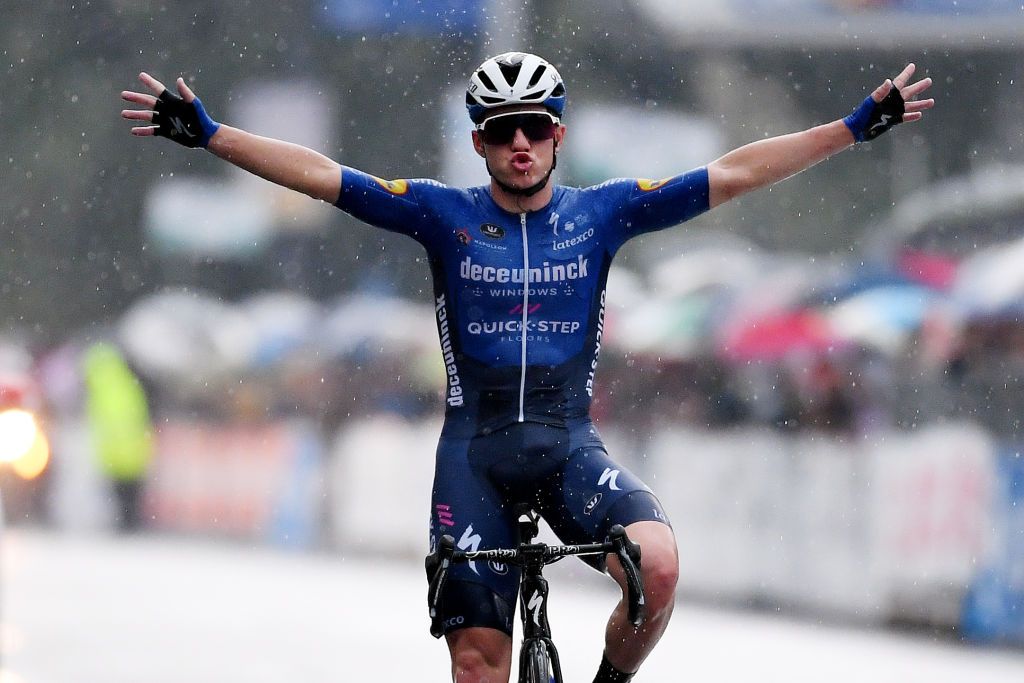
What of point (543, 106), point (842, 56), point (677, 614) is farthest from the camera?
point (842, 56)

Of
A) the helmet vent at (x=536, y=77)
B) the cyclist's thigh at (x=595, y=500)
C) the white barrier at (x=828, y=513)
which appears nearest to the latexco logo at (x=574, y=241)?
the helmet vent at (x=536, y=77)

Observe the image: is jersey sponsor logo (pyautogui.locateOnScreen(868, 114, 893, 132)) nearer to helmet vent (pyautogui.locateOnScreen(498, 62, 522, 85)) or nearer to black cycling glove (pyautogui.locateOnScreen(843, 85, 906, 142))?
black cycling glove (pyautogui.locateOnScreen(843, 85, 906, 142))

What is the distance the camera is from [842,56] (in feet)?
93.8

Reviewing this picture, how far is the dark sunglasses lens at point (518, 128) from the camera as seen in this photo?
244 inches

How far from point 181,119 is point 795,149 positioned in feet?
6.62

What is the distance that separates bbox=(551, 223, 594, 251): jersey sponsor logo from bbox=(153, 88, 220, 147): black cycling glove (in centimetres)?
117

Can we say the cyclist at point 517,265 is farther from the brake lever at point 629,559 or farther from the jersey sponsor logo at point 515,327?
the brake lever at point 629,559

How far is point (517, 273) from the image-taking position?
6266 mm

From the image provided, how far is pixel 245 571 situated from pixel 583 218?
11.2 metres

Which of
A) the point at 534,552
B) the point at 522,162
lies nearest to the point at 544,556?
the point at 534,552

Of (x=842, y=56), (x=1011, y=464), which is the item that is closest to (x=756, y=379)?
(x=1011, y=464)

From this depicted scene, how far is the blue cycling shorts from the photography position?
589 cm

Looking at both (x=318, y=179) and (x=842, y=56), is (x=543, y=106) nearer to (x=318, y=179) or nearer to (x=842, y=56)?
(x=318, y=179)

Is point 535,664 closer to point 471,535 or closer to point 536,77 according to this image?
point 471,535
